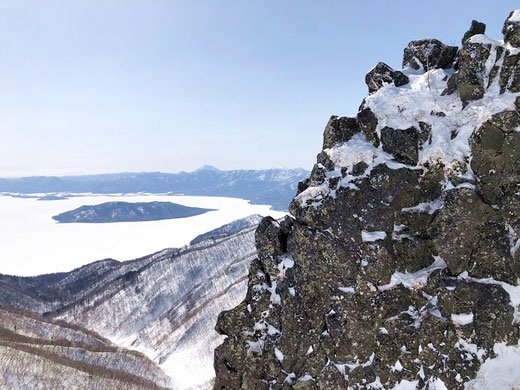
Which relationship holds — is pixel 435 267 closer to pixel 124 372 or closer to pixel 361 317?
pixel 361 317

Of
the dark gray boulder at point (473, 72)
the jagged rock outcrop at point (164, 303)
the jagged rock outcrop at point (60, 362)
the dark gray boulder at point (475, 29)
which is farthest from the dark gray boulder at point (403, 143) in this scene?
the jagged rock outcrop at point (164, 303)

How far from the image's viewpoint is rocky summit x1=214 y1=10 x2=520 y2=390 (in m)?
15.6

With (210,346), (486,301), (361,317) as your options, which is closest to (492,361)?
(486,301)

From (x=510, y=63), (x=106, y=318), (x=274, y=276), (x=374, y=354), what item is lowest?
(x=106, y=318)

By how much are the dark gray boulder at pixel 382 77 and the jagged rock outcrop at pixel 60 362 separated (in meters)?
68.4

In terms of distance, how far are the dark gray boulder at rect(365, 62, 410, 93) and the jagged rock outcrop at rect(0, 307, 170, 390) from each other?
6844 centimetres

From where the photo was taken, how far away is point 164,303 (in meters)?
164

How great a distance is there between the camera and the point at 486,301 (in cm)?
1530

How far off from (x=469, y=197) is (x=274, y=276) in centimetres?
1284

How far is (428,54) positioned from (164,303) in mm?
172933

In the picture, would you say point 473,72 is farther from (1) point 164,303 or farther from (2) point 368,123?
(1) point 164,303

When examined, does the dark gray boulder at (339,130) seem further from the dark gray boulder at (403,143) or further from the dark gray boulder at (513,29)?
the dark gray boulder at (513,29)

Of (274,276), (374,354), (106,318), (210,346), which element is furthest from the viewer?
(106,318)

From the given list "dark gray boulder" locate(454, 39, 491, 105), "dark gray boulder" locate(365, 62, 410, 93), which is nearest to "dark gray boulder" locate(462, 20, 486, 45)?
"dark gray boulder" locate(454, 39, 491, 105)
